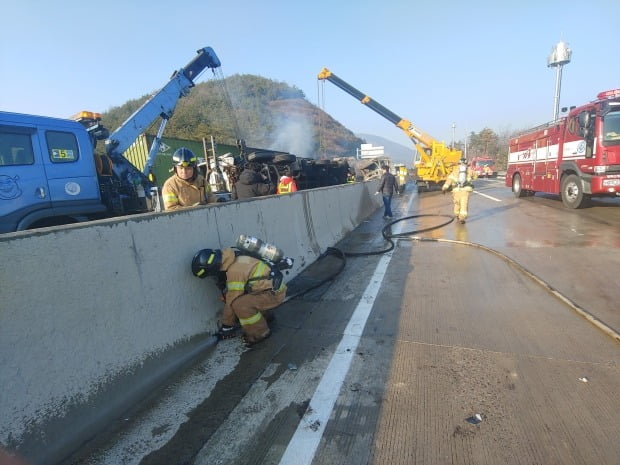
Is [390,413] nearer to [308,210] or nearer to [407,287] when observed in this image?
[407,287]

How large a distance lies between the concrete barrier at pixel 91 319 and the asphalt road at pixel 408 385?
22 centimetres

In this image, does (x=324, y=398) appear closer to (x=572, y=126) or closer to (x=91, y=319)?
(x=91, y=319)

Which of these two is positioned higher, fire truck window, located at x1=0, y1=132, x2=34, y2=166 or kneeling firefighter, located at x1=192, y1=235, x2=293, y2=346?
fire truck window, located at x1=0, y1=132, x2=34, y2=166

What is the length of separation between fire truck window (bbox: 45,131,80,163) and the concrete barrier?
4.40m

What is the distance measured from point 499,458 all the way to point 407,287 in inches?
113

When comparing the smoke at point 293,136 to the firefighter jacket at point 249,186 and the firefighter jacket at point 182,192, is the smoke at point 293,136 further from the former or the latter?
the firefighter jacket at point 182,192

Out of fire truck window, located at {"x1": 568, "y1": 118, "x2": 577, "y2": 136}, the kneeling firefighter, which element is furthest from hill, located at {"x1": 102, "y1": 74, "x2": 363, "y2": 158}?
the kneeling firefighter

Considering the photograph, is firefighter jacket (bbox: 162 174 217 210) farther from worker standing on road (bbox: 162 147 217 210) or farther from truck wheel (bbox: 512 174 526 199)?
truck wheel (bbox: 512 174 526 199)

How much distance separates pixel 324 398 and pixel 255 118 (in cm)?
6693

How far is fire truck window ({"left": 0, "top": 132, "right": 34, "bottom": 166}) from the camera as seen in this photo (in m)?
5.58

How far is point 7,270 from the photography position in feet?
6.21

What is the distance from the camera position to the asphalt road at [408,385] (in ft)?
6.72

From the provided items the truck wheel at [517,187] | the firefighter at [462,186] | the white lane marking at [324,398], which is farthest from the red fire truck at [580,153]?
the white lane marking at [324,398]

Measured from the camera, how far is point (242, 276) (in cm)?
331
